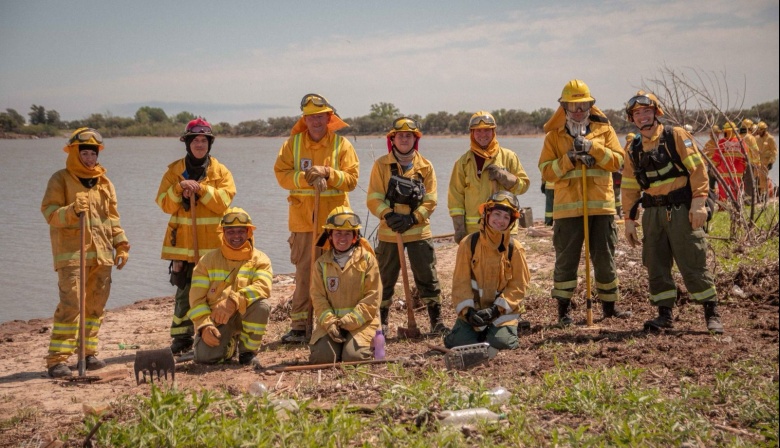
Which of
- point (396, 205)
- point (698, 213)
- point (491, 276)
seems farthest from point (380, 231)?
point (698, 213)

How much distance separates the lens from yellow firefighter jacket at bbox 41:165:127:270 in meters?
6.50

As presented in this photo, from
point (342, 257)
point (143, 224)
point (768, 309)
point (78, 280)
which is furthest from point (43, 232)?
point (768, 309)

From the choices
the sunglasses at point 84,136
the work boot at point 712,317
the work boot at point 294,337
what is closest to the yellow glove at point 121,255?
the sunglasses at point 84,136

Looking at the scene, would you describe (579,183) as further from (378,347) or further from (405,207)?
(378,347)

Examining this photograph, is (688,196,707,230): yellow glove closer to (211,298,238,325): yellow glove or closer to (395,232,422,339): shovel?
(395,232,422,339): shovel

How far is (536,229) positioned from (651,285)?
6339mm

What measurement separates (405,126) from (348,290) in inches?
62.5

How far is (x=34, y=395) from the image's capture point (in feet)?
19.5

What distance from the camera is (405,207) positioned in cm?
702

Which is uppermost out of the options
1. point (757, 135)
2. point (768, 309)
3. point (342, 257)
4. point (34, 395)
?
point (757, 135)

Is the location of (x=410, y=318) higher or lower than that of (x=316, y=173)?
lower

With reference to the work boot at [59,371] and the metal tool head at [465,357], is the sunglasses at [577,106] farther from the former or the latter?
the work boot at [59,371]

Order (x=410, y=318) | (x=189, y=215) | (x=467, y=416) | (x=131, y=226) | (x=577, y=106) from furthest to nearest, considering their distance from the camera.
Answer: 1. (x=131, y=226)
2. (x=410, y=318)
3. (x=189, y=215)
4. (x=577, y=106)
5. (x=467, y=416)

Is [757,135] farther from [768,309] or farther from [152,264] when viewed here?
[152,264]
